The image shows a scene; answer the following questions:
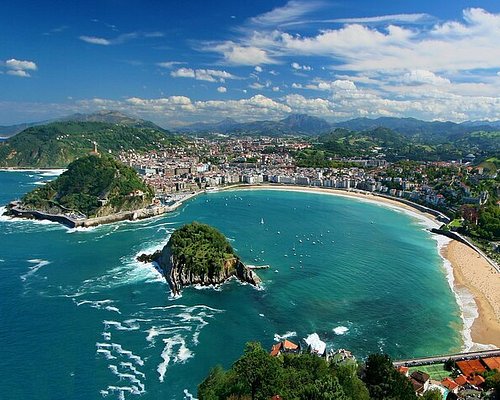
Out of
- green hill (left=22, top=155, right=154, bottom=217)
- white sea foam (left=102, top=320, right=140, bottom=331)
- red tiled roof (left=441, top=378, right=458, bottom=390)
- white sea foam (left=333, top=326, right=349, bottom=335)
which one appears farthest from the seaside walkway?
green hill (left=22, top=155, right=154, bottom=217)

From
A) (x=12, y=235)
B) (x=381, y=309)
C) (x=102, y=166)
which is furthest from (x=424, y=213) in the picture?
(x=12, y=235)

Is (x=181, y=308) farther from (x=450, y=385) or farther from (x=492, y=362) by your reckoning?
(x=492, y=362)

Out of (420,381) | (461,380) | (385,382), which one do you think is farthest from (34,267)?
(461,380)

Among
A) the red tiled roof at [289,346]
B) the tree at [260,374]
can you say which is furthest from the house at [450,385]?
the tree at [260,374]

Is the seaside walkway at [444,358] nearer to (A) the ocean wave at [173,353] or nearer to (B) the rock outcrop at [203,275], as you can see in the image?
(A) the ocean wave at [173,353]

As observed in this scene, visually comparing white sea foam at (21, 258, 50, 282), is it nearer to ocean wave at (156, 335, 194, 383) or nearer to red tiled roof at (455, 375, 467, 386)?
ocean wave at (156, 335, 194, 383)

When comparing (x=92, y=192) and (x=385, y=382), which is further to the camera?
(x=92, y=192)
